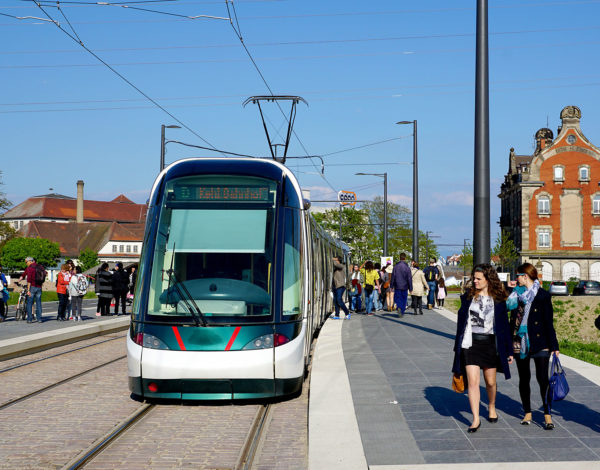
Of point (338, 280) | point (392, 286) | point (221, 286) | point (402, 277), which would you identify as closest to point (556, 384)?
point (221, 286)

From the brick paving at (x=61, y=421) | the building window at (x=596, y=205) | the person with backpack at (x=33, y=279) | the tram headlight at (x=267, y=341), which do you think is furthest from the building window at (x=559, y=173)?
the tram headlight at (x=267, y=341)

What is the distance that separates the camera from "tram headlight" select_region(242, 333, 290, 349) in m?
8.91

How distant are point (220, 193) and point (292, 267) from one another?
48.8 inches

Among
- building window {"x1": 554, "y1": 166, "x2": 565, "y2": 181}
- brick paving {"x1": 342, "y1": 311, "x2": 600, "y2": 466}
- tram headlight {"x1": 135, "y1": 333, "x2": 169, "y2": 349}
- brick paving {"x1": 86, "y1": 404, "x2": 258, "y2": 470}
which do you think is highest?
A: building window {"x1": 554, "y1": 166, "x2": 565, "y2": 181}

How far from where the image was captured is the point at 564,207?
73.6 m

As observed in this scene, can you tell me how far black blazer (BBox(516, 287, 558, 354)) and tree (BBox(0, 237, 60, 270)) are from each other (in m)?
122

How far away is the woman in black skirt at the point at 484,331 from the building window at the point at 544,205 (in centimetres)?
6982

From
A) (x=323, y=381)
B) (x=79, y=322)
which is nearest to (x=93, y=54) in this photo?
(x=79, y=322)

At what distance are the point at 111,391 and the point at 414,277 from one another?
46.1 ft

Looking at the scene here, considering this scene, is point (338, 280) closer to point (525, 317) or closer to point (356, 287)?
point (356, 287)

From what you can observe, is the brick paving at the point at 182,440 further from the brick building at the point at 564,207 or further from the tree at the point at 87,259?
the tree at the point at 87,259

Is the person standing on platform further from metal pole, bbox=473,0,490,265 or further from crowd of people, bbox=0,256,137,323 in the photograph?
metal pole, bbox=473,0,490,265

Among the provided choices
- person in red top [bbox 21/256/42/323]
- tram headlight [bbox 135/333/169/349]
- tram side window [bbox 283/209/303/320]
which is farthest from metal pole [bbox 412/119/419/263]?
tram headlight [bbox 135/333/169/349]

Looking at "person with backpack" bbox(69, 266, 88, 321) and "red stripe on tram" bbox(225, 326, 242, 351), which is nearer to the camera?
"red stripe on tram" bbox(225, 326, 242, 351)
